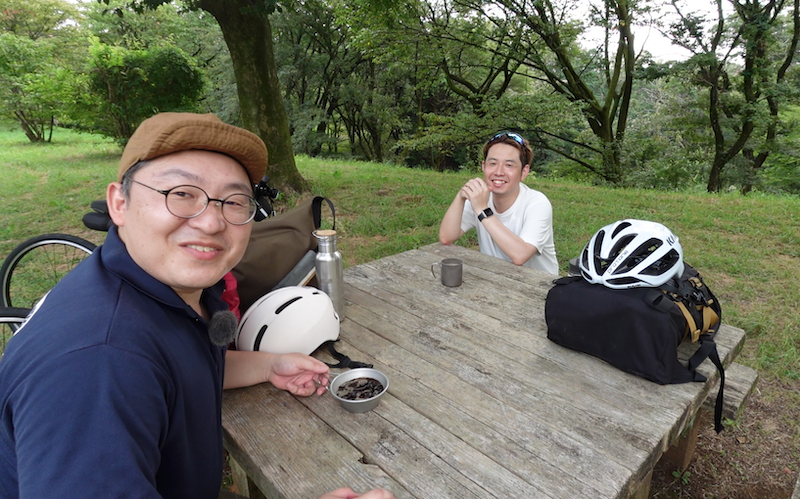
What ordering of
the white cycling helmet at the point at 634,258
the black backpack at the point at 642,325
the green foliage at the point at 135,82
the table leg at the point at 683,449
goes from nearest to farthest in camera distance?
1. the black backpack at the point at 642,325
2. the white cycling helmet at the point at 634,258
3. the table leg at the point at 683,449
4. the green foliage at the point at 135,82

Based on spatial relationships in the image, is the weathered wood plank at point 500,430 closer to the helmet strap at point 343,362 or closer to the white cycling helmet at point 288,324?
the helmet strap at point 343,362

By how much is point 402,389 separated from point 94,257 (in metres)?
1.00

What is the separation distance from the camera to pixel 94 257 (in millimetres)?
1061

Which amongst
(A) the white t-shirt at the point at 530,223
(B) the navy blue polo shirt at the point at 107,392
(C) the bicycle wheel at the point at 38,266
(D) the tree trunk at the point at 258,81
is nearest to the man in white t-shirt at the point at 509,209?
(A) the white t-shirt at the point at 530,223

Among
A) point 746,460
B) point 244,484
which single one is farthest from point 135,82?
point 746,460

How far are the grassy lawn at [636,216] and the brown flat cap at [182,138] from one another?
2.91m

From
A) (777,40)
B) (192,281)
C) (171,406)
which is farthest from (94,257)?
(777,40)

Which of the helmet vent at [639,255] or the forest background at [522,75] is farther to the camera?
the forest background at [522,75]

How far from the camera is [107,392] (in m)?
0.80

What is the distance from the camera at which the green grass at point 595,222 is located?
149 inches

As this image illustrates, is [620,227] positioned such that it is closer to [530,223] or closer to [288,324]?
[530,223]

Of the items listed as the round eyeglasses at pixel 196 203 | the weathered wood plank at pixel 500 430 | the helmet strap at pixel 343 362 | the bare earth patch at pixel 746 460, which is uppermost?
the round eyeglasses at pixel 196 203

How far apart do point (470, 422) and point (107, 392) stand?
38.9 inches

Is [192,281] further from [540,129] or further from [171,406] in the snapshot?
[540,129]
